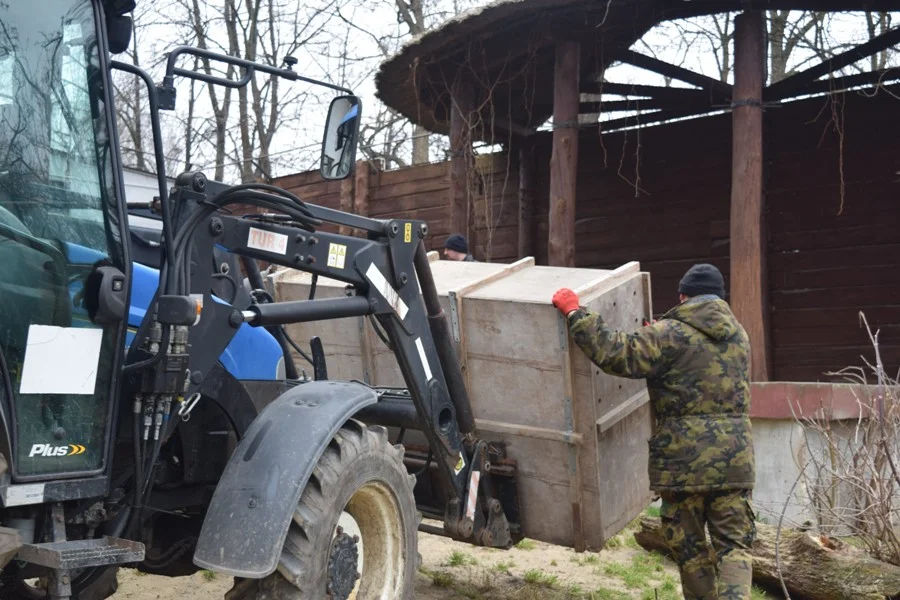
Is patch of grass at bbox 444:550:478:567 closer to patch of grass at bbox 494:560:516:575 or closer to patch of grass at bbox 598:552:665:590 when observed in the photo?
patch of grass at bbox 494:560:516:575

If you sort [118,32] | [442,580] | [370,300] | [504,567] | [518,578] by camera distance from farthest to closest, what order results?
1. [504,567]
2. [518,578]
3. [442,580]
4. [370,300]
5. [118,32]

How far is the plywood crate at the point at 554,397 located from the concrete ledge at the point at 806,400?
6.60 feet

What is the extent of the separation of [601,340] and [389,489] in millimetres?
1225

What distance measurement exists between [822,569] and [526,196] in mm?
6621

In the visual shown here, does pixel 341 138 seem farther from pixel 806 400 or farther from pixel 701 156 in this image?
pixel 701 156

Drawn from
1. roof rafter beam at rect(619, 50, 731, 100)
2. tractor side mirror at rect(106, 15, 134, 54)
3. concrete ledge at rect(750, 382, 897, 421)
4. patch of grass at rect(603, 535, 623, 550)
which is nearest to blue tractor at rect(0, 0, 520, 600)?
tractor side mirror at rect(106, 15, 134, 54)

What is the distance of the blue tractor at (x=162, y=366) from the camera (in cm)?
277

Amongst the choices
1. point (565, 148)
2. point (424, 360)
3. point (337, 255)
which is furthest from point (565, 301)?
point (565, 148)

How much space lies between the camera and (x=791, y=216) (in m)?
9.24

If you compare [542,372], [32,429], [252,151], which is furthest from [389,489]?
[252,151]

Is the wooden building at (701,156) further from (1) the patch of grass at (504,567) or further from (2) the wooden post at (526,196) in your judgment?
(1) the patch of grass at (504,567)

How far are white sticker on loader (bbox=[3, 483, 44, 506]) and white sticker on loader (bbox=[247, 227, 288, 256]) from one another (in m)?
1.16

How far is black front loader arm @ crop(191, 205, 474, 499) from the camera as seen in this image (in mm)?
3307

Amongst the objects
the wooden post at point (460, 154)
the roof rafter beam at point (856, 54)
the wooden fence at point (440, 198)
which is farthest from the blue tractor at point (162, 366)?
the wooden fence at point (440, 198)
